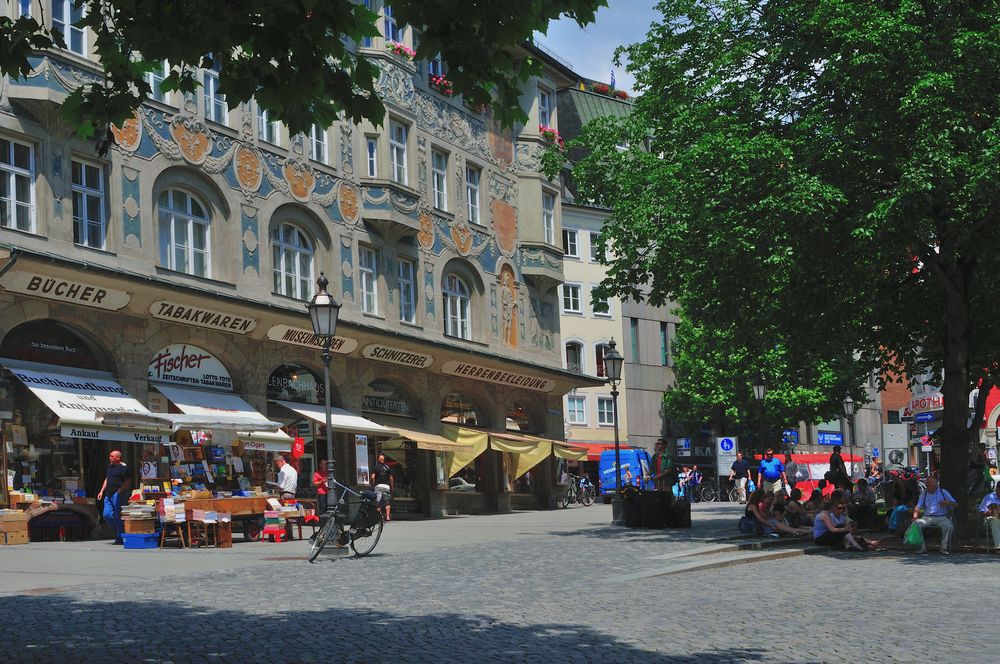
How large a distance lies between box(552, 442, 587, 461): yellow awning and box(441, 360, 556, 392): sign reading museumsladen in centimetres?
Answer: 208

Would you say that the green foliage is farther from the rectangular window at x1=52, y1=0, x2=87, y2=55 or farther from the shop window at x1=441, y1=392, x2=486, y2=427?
the shop window at x1=441, y1=392, x2=486, y2=427

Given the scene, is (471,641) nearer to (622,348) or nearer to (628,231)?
(628,231)

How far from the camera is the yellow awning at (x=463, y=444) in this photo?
38438 mm

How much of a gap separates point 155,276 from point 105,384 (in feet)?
8.61

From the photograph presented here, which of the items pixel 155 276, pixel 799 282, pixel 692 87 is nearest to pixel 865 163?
pixel 799 282

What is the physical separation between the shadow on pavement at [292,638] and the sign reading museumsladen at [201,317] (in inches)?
616

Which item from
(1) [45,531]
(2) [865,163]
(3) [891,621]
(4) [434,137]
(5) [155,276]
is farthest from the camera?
(4) [434,137]

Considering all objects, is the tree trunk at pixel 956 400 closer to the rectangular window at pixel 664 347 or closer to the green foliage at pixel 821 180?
the green foliage at pixel 821 180

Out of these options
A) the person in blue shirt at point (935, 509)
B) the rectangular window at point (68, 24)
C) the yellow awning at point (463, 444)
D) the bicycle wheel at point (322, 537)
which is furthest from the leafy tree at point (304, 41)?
the yellow awning at point (463, 444)

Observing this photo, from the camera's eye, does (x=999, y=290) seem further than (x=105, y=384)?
No

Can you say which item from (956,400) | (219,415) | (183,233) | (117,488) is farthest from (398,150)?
(956,400)

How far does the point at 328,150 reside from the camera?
34.7 meters

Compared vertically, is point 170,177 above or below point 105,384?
above

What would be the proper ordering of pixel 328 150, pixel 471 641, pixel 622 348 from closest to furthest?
pixel 471 641 < pixel 328 150 < pixel 622 348
